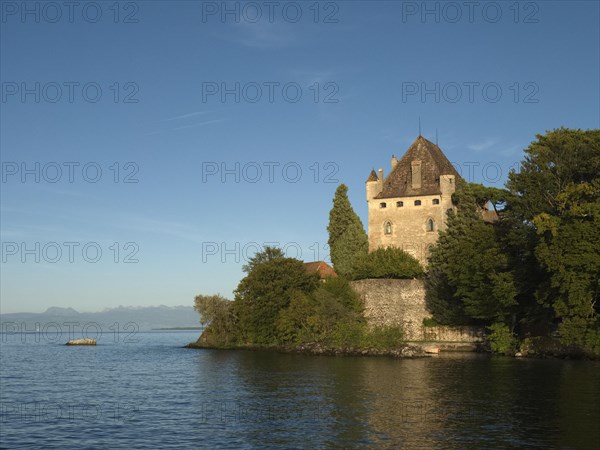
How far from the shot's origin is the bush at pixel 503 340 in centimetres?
5531

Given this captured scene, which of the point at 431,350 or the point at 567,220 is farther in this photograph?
the point at 431,350

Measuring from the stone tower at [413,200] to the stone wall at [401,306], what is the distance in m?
8.67

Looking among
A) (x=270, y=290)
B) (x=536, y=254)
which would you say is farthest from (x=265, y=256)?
(x=536, y=254)

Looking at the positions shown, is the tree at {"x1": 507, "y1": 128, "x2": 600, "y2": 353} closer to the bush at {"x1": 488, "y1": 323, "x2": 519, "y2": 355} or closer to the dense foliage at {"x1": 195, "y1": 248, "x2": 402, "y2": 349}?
the bush at {"x1": 488, "y1": 323, "x2": 519, "y2": 355}

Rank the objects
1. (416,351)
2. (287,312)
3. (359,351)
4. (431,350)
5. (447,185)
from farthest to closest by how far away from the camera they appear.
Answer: (447,185) → (287,312) → (359,351) → (431,350) → (416,351)

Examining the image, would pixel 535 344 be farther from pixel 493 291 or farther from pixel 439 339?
pixel 439 339

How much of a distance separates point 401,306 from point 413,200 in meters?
15.0

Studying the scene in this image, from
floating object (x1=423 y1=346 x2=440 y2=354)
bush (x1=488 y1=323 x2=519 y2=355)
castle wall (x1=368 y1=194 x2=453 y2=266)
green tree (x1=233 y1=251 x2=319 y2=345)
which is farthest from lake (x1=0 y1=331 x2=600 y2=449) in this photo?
castle wall (x1=368 y1=194 x2=453 y2=266)

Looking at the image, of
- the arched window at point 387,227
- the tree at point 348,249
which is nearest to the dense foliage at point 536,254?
the arched window at point 387,227

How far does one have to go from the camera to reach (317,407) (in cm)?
2934

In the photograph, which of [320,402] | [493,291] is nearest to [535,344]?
[493,291]

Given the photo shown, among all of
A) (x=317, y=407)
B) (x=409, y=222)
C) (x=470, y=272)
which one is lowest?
(x=317, y=407)

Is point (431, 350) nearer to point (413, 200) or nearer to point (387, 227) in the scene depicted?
point (387, 227)

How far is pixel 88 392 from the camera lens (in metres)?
38.3
